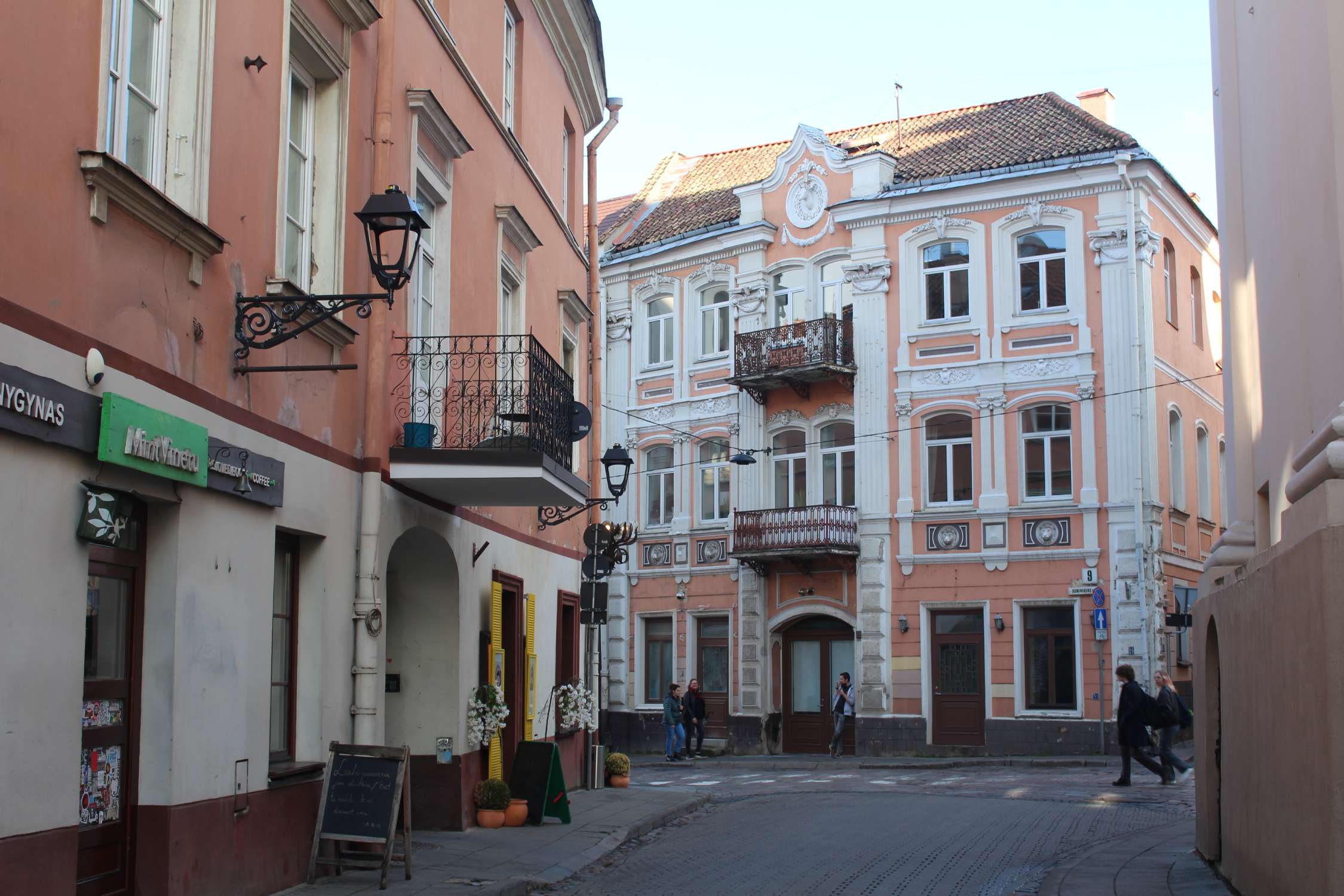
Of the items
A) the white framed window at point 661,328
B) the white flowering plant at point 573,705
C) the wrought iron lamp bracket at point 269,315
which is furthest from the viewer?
the white framed window at point 661,328

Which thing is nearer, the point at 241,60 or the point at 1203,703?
the point at 241,60

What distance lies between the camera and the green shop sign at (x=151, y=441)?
7.67 m

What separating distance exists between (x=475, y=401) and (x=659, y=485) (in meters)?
22.9

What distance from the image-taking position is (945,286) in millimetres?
32031

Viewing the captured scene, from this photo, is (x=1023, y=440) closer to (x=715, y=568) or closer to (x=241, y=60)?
(x=715, y=568)

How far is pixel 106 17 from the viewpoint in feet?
26.0

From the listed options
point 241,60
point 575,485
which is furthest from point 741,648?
point 241,60

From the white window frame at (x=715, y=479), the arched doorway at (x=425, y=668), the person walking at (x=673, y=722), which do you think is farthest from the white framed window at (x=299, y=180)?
the white window frame at (x=715, y=479)

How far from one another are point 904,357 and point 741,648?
24.9 feet

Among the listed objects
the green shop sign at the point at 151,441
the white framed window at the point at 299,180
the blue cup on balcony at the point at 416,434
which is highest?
the white framed window at the point at 299,180

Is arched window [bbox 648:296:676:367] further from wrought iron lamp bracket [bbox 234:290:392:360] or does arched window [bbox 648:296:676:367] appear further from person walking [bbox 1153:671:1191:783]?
wrought iron lamp bracket [bbox 234:290:392:360]

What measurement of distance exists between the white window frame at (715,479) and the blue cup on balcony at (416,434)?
22.2m

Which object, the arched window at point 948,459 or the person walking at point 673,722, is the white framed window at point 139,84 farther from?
the arched window at point 948,459

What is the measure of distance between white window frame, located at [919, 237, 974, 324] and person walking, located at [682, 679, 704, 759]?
9.54 metres
